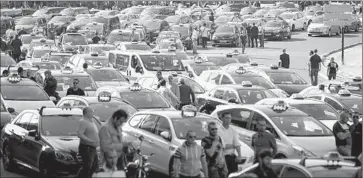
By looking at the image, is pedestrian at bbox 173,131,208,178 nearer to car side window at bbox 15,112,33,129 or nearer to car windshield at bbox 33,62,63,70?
car side window at bbox 15,112,33,129

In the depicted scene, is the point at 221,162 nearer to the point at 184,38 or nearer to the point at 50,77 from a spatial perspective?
the point at 50,77

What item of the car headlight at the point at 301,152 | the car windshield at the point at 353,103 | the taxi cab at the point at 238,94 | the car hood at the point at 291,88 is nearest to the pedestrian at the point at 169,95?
the taxi cab at the point at 238,94

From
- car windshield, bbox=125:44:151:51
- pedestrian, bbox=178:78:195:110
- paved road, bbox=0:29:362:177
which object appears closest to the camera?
pedestrian, bbox=178:78:195:110

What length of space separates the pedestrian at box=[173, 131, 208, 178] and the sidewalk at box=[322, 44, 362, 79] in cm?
2431

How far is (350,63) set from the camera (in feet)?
135

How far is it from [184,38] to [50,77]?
28.9m

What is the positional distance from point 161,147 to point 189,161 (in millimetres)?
2930

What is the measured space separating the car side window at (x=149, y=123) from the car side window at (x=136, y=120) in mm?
176

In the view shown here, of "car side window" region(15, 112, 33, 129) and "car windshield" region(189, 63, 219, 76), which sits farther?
"car windshield" region(189, 63, 219, 76)

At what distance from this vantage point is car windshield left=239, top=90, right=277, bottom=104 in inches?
851

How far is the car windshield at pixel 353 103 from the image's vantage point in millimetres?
20297

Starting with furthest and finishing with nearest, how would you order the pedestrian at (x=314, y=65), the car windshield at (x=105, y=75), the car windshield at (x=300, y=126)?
the pedestrian at (x=314, y=65)
the car windshield at (x=105, y=75)
the car windshield at (x=300, y=126)

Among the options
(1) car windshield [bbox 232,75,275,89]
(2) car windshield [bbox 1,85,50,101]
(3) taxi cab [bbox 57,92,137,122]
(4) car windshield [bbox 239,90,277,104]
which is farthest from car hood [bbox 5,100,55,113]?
(1) car windshield [bbox 232,75,275,89]

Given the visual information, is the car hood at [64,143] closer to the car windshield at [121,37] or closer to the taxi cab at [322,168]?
the taxi cab at [322,168]
